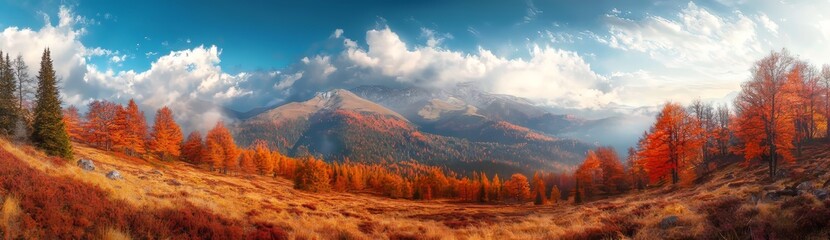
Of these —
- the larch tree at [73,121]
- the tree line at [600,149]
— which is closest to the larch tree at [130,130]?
the tree line at [600,149]

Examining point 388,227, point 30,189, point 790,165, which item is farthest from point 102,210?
point 790,165

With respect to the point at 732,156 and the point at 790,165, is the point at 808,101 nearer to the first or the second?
the point at 732,156

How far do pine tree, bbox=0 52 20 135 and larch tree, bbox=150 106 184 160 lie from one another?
2229cm

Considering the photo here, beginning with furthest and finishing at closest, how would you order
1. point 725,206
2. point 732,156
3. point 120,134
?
1. point 120,134
2. point 732,156
3. point 725,206

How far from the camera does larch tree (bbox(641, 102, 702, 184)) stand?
43094mm

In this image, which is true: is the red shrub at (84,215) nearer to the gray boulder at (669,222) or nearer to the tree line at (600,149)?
the gray boulder at (669,222)

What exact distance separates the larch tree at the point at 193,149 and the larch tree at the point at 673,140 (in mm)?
91425

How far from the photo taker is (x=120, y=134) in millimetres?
67938

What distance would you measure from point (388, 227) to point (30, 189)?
14173mm

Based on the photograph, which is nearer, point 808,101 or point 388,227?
point 388,227

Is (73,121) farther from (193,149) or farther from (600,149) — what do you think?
(600,149)

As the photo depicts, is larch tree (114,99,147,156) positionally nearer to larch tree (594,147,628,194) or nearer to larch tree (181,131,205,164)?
larch tree (181,131,205,164)

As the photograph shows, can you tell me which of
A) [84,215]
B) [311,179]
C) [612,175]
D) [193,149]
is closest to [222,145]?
[193,149]

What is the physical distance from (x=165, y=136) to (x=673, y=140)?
8799cm
